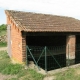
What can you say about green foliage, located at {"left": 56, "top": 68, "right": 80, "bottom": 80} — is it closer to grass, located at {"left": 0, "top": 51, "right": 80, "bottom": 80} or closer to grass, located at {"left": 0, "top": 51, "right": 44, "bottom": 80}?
grass, located at {"left": 0, "top": 51, "right": 80, "bottom": 80}

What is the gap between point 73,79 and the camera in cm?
946

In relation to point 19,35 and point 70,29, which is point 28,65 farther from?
point 70,29

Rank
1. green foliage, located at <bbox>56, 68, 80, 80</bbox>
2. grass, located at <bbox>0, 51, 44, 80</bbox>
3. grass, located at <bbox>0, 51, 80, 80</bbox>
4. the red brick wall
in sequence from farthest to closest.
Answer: the red brick wall, grass, located at <bbox>0, 51, 44, 80</bbox>, grass, located at <bbox>0, 51, 80, 80</bbox>, green foliage, located at <bbox>56, 68, 80, 80</bbox>

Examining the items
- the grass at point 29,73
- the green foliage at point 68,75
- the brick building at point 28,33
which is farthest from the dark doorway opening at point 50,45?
the green foliage at point 68,75

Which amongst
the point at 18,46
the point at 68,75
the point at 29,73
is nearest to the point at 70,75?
the point at 68,75

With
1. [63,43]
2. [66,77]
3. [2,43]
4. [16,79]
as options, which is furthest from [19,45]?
[2,43]

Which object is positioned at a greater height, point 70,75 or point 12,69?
point 70,75

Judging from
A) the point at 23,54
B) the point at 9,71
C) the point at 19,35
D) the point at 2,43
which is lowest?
the point at 2,43

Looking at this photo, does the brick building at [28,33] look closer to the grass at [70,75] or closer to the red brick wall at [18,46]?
the red brick wall at [18,46]

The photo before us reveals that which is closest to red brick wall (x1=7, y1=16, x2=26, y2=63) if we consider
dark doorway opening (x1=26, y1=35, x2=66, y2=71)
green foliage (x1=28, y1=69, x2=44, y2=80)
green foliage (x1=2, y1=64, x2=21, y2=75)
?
green foliage (x1=2, y1=64, x2=21, y2=75)

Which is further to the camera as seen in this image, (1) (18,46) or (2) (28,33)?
(1) (18,46)

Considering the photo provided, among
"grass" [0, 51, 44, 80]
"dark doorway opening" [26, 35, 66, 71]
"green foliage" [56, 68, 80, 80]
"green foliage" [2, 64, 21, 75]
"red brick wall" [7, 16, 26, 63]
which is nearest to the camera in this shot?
"green foliage" [56, 68, 80, 80]

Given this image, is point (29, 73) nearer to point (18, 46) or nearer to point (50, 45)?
point (18, 46)

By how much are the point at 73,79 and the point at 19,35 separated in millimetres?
5126
